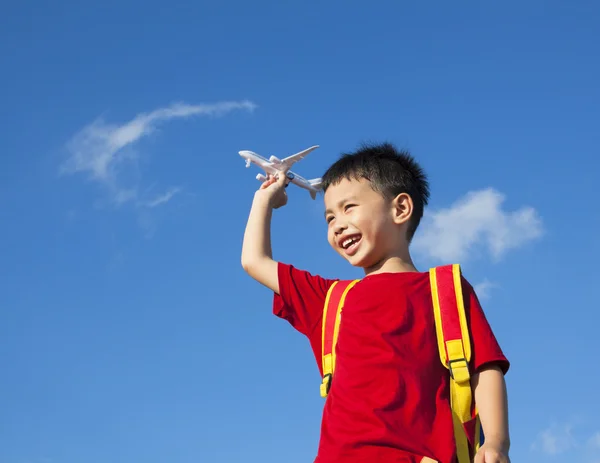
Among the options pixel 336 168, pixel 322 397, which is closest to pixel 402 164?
pixel 336 168

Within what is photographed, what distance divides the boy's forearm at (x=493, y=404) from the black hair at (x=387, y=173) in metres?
1.33

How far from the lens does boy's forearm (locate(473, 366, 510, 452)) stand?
4.54 m

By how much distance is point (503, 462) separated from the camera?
4414 millimetres

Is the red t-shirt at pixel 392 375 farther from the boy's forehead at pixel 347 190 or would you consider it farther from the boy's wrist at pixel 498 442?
the boy's forehead at pixel 347 190

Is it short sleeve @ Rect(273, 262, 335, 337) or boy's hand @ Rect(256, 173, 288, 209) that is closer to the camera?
short sleeve @ Rect(273, 262, 335, 337)

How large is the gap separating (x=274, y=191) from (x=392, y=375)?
6.96 ft

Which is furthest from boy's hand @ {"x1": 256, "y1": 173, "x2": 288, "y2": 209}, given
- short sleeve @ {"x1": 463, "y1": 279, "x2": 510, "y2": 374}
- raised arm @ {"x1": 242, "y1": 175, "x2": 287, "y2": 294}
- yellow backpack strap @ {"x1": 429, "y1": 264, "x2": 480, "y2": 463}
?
short sleeve @ {"x1": 463, "y1": 279, "x2": 510, "y2": 374}

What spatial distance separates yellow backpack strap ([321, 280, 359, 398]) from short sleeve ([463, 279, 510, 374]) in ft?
2.89

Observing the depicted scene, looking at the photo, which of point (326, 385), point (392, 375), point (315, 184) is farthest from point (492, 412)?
point (315, 184)

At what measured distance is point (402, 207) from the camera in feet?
18.5

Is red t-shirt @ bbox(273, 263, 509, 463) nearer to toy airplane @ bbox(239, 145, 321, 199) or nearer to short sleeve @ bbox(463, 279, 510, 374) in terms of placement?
short sleeve @ bbox(463, 279, 510, 374)

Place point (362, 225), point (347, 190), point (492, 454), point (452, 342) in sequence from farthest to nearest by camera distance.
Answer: point (347, 190) → point (362, 225) → point (452, 342) → point (492, 454)

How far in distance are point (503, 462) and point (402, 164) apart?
2.40m

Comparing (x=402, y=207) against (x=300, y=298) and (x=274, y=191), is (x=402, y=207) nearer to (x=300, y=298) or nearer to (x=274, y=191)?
(x=300, y=298)
